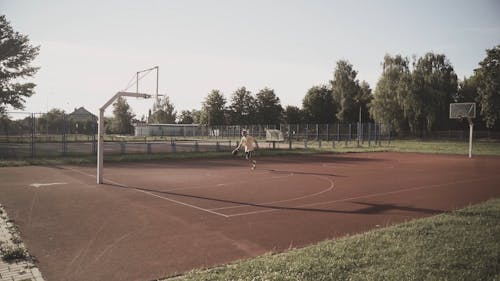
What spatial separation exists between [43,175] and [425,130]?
53768mm

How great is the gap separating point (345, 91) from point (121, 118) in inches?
1976

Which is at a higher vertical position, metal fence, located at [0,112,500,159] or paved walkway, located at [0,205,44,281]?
metal fence, located at [0,112,500,159]

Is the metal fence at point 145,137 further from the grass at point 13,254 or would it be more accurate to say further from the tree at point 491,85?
the grass at point 13,254

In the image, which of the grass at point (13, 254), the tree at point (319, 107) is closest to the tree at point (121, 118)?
the tree at point (319, 107)

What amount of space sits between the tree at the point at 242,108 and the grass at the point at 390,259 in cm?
6873

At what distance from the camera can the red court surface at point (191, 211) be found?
5387mm

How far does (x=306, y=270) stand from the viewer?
462 cm

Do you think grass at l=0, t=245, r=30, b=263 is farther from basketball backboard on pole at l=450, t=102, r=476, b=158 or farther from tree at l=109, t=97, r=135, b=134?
tree at l=109, t=97, r=135, b=134

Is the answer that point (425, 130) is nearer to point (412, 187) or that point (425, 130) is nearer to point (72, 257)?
point (412, 187)

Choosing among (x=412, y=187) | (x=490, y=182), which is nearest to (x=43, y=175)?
(x=412, y=187)

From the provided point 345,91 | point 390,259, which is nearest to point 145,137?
point 345,91

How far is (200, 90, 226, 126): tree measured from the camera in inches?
2940

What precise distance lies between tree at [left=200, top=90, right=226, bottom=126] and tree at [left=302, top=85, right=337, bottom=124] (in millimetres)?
17523

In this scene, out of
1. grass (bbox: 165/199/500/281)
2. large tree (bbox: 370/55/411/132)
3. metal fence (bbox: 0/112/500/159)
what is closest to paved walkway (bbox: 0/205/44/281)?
grass (bbox: 165/199/500/281)
